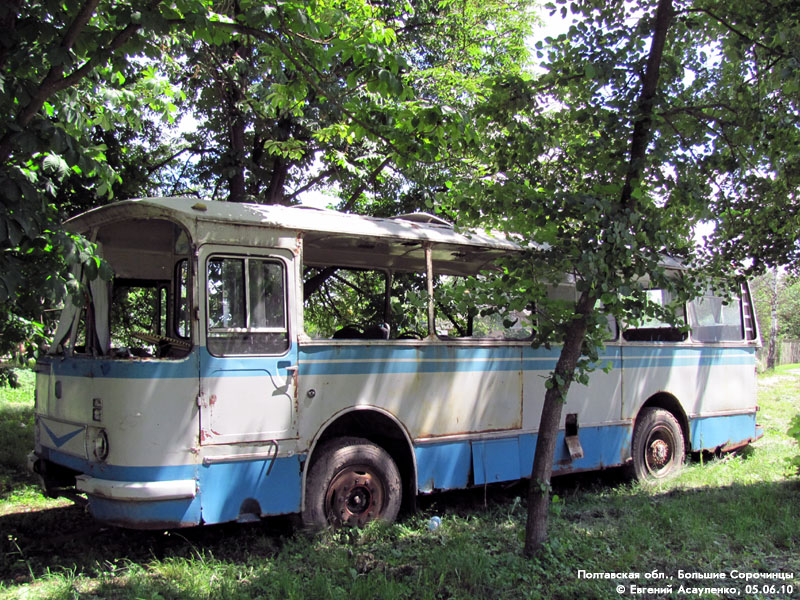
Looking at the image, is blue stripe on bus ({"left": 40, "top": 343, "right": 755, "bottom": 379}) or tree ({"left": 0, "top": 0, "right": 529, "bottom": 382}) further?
blue stripe on bus ({"left": 40, "top": 343, "right": 755, "bottom": 379})

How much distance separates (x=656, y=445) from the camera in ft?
26.8

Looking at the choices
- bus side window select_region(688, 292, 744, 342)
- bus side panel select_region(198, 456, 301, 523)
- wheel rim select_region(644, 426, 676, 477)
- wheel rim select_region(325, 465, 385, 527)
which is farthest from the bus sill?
bus side window select_region(688, 292, 744, 342)

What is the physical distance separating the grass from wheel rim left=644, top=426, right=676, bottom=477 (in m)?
0.79

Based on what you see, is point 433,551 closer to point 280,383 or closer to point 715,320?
point 280,383

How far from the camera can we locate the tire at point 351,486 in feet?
17.8

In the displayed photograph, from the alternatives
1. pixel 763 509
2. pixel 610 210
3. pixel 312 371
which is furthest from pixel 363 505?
pixel 763 509

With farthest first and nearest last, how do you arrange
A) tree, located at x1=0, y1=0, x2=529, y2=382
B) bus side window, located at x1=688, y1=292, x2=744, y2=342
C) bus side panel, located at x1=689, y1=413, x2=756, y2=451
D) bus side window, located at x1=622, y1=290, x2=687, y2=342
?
bus side window, located at x1=688, y1=292, x2=744, y2=342 < bus side panel, located at x1=689, y1=413, x2=756, y2=451 < bus side window, located at x1=622, y1=290, x2=687, y2=342 < tree, located at x1=0, y1=0, x2=529, y2=382

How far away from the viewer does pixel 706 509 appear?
639cm

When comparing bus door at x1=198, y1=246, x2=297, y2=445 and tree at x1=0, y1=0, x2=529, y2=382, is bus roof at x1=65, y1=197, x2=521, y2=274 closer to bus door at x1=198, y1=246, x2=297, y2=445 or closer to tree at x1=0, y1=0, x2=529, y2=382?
bus door at x1=198, y1=246, x2=297, y2=445

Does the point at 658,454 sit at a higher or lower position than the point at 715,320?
lower

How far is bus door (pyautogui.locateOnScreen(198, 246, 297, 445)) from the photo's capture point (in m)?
4.96

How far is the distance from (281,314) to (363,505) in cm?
185

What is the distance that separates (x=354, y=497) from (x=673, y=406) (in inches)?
190

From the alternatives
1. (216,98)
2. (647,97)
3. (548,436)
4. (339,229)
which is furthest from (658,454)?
(216,98)
